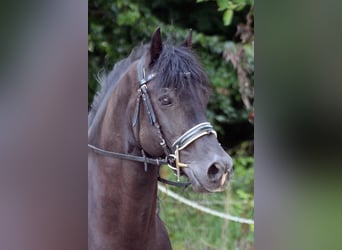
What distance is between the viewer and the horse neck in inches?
69.2

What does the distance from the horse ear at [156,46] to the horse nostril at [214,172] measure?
44cm

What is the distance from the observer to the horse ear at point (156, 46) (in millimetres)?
1637

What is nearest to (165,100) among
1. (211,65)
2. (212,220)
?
(212,220)

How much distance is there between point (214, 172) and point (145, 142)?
0.29 m

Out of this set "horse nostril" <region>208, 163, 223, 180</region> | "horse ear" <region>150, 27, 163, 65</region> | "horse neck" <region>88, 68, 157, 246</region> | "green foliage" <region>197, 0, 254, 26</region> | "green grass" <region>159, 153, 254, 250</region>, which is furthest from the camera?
"green foliage" <region>197, 0, 254, 26</region>

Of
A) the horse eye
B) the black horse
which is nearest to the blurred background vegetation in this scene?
the black horse

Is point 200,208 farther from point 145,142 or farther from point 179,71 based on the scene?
point 179,71

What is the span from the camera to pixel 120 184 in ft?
5.86

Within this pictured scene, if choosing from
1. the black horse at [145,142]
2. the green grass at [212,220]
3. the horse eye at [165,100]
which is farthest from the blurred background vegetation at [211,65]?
the horse eye at [165,100]

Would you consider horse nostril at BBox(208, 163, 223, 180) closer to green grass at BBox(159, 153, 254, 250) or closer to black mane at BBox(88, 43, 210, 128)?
black mane at BBox(88, 43, 210, 128)

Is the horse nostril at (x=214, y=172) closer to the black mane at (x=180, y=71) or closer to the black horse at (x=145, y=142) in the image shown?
the black horse at (x=145, y=142)
